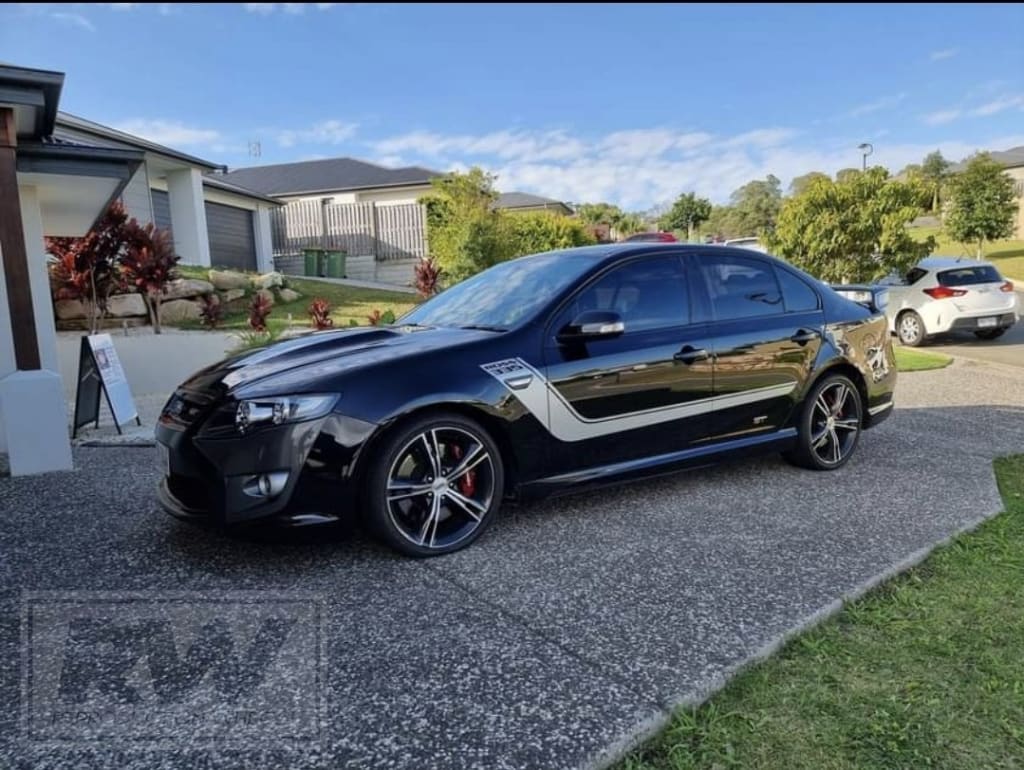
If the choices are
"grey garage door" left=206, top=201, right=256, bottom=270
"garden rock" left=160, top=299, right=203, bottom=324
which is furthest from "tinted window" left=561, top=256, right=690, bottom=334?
"grey garage door" left=206, top=201, right=256, bottom=270

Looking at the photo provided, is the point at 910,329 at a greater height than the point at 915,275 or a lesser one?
lesser

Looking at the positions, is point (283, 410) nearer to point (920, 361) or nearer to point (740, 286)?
point (740, 286)

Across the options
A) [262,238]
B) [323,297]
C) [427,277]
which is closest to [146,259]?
[427,277]

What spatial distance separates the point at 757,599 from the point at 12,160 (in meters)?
5.28

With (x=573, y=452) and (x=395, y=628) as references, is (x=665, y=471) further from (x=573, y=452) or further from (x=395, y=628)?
(x=395, y=628)

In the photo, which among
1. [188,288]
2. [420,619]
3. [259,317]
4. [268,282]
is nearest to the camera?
[420,619]

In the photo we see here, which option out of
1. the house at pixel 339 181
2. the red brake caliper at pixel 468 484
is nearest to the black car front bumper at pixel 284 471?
the red brake caliper at pixel 468 484

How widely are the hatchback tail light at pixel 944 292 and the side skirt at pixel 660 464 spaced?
9710 mm

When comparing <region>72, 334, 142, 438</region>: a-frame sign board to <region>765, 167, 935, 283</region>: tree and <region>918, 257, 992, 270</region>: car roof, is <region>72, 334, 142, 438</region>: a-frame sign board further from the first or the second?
<region>918, 257, 992, 270</region>: car roof

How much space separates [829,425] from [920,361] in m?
6.87

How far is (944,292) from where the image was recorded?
40.4 ft

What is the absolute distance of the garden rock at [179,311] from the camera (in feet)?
38.2

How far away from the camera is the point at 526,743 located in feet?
6.67

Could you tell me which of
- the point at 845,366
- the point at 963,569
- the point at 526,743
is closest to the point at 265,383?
the point at 526,743
